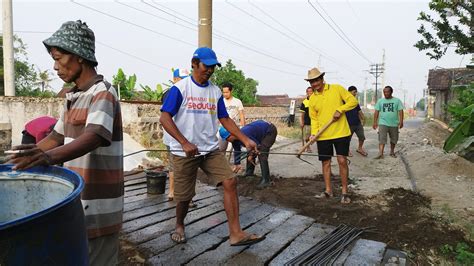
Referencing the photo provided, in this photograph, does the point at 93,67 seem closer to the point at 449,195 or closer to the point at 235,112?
the point at 235,112

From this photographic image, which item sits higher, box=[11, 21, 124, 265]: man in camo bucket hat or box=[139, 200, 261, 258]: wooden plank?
box=[11, 21, 124, 265]: man in camo bucket hat

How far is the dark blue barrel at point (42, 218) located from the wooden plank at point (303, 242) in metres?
1.93

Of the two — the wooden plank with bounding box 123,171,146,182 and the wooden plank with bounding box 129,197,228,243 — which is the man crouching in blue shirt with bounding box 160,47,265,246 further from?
the wooden plank with bounding box 123,171,146,182

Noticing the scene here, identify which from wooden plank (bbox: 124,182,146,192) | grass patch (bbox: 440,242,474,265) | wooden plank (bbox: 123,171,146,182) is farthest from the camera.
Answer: wooden plank (bbox: 123,171,146,182)

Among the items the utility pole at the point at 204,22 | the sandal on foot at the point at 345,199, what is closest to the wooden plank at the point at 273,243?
the sandal on foot at the point at 345,199

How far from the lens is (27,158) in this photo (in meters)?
1.53

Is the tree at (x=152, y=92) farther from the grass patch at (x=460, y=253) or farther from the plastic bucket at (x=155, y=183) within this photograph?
the grass patch at (x=460, y=253)

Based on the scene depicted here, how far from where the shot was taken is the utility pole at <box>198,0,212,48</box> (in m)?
5.27

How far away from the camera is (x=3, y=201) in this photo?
1.72 meters

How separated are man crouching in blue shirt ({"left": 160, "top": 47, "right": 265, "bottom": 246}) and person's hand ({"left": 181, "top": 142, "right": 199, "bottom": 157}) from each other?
39 millimetres

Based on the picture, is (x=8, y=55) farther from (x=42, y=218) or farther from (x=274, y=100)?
(x=274, y=100)

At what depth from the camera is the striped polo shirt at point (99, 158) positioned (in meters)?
1.83

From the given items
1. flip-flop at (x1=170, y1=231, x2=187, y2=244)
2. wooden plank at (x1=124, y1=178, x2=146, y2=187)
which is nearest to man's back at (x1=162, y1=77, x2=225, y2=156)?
flip-flop at (x1=170, y1=231, x2=187, y2=244)

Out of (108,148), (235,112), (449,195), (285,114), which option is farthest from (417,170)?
(285,114)
